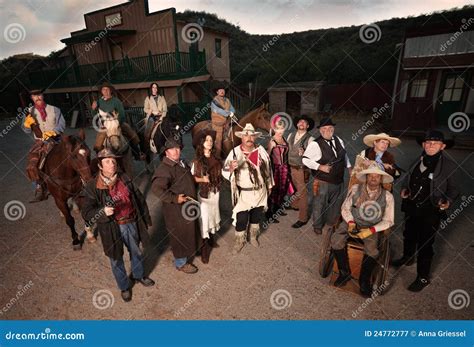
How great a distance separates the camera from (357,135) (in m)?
13.0

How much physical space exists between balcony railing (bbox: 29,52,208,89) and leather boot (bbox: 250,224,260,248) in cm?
1120

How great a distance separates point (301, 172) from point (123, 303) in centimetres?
375

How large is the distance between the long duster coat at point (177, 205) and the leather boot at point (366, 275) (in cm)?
242

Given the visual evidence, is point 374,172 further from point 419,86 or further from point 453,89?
point 453,89

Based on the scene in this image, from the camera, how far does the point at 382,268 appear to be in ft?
11.7

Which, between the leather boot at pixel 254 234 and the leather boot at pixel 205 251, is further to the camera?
the leather boot at pixel 254 234

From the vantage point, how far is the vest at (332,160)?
4.43 metres

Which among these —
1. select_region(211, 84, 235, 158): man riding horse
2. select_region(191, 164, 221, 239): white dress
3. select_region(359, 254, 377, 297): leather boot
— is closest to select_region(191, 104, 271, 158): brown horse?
select_region(211, 84, 235, 158): man riding horse

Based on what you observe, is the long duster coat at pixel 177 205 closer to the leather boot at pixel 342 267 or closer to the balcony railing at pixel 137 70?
the leather boot at pixel 342 267

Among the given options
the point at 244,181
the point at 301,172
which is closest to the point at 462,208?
the point at 301,172

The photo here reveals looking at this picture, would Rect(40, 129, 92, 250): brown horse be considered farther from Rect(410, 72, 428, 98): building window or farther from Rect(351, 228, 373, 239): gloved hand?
Rect(410, 72, 428, 98): building window

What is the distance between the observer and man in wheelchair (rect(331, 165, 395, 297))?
3.42 m

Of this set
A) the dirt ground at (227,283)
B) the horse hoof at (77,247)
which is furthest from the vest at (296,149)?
the horse hoof at (77,247)

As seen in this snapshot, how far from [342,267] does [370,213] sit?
854 mm
